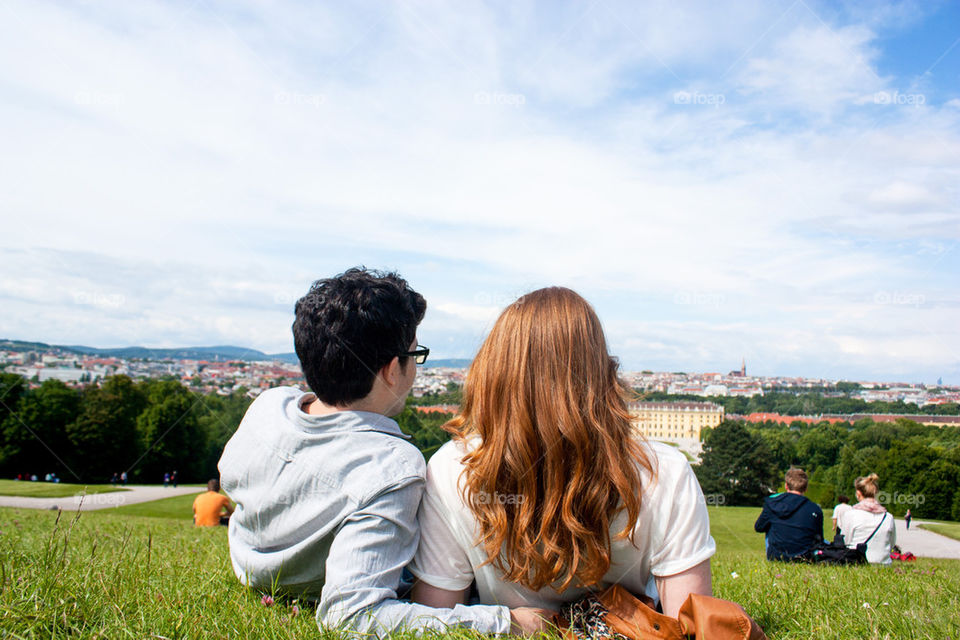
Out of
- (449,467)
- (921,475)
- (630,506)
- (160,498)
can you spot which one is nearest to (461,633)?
(449,467)

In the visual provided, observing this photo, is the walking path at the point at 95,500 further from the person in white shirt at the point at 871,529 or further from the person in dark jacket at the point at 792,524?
the person in white shirt at the point at 871,529

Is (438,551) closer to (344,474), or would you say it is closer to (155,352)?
(344,474)

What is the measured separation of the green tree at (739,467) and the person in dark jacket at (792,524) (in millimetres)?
49596

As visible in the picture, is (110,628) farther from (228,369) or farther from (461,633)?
(228,369)

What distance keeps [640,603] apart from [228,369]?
6359 centimetres

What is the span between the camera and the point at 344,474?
229cm

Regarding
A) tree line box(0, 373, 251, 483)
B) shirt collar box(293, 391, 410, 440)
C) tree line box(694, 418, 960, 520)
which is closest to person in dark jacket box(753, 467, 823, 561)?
shirt collar box(293, 391, 410, 440)

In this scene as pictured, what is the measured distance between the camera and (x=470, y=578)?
246cm

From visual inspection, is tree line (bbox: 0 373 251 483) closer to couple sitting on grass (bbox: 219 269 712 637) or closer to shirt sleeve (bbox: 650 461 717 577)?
couple sitting on grass (bbox: 219 269 712 637)

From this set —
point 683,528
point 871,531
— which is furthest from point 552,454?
point 871,531

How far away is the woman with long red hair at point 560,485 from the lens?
221 centimetres

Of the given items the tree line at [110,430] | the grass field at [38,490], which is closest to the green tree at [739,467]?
the tree line at [110,430]

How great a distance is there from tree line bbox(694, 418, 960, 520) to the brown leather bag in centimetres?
4771

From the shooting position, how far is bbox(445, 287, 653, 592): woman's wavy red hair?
2209 millimetres
